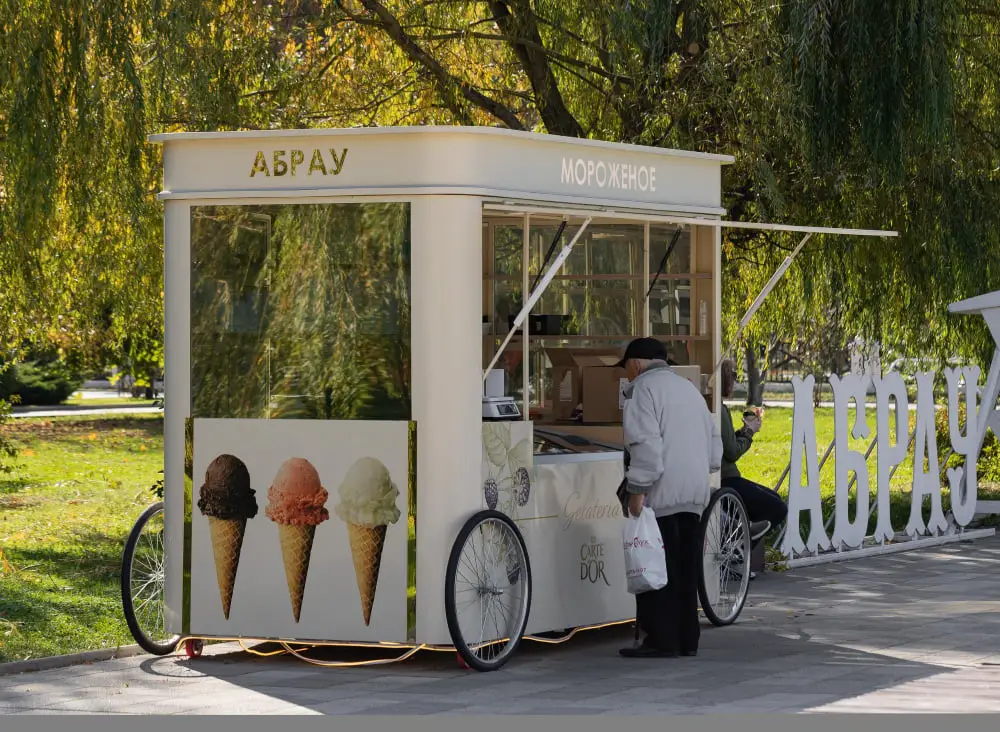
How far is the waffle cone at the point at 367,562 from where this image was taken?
9.08m

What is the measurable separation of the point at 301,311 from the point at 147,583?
1.86 metres

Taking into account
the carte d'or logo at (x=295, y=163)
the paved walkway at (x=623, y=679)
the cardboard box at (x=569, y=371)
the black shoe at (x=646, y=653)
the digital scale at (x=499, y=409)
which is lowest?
the paved walkway at (x=623, y=679)

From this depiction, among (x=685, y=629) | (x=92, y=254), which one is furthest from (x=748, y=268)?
(x=685, y=629)

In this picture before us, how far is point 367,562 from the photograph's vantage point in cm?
911

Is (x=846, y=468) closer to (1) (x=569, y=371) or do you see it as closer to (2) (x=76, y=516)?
(1) (x=569, y=371)

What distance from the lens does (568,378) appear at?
12.0 metres

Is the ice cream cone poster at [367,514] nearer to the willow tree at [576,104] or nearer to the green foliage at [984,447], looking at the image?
the willow tree at [576,104]

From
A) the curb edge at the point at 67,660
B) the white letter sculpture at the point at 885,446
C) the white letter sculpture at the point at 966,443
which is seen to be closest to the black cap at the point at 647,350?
the curb edge at the point at 67,660

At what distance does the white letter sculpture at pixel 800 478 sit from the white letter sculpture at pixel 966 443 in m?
2.51

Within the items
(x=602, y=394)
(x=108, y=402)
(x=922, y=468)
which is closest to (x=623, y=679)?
(x=602, y=394)

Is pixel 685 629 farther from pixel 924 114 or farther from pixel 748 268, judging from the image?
pixel 748 268

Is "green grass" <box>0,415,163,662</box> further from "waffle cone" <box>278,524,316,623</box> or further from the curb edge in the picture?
"waffle cone" <box>278,524,316,623</box>

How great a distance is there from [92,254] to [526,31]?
13.9 ft

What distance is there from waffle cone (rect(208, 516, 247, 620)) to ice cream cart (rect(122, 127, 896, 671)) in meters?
0.01
